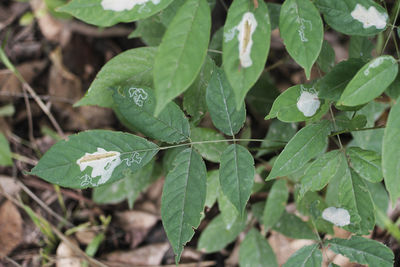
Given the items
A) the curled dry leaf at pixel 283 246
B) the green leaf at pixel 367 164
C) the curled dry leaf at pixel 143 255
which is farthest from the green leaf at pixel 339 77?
the curled dry leaf at pixel 143 255

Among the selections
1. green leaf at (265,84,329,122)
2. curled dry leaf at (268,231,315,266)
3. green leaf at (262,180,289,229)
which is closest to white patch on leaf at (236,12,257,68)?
green leaf at (265,84,329,122)

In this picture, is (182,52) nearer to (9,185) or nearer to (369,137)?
(369,137)

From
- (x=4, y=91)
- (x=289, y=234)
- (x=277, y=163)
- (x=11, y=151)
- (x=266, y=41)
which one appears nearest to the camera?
(x=266, y=41)

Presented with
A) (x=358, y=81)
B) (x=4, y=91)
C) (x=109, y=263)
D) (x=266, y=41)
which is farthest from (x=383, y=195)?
(x=4, y=91)

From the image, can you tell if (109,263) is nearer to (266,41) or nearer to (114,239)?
(114,239)

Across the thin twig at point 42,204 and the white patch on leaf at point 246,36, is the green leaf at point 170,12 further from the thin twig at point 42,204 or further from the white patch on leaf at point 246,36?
the thin twig at point 42,204

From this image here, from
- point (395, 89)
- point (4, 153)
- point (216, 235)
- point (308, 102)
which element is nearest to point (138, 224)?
point (216, 235)
